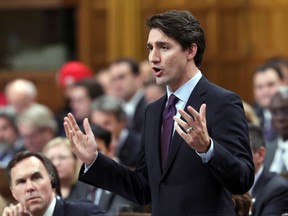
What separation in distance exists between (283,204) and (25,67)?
6579mm

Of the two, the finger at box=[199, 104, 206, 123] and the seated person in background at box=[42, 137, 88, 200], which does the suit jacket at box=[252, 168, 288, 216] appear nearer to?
the seated person in background at box=[42, 137, 88, 200]

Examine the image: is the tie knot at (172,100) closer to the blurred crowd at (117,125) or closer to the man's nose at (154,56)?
the man's nose at (154,56)

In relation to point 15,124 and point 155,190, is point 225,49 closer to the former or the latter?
point 15,124

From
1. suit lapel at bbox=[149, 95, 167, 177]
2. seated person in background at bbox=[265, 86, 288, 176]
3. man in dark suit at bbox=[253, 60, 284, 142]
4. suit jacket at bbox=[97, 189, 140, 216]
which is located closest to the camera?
suit lapel at bbox=[149, 95, 167, 177]

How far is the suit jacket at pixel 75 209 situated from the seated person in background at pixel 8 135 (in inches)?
139

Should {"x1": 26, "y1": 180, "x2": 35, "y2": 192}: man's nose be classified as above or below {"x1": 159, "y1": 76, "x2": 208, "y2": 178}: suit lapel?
below

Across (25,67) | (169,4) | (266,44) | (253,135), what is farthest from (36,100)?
(253,135)

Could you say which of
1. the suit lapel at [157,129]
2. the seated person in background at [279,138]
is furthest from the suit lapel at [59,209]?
the seated person in background at [279,138]

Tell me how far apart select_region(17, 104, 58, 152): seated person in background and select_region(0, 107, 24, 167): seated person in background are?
56cm

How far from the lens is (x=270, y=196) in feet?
14.7

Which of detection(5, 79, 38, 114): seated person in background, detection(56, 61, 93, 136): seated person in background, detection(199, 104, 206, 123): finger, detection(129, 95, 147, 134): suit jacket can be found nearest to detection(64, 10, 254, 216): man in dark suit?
detection(199, 104, 206, 123): finger

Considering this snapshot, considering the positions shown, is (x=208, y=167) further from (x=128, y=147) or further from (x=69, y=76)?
(x=69, y=76)

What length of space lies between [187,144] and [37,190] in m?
1.09

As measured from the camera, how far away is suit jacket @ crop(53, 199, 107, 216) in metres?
4.08
